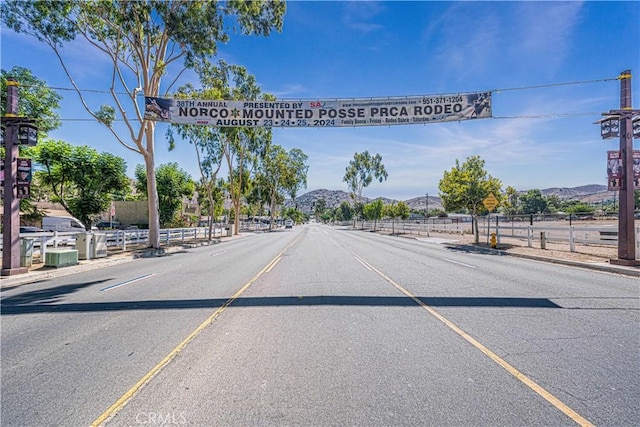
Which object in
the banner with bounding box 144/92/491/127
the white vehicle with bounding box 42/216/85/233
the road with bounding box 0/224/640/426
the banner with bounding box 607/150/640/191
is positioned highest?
the banner with bounding box 144/92/491/127

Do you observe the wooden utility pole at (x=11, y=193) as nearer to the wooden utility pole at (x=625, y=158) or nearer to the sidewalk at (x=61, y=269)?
the sidewalk at (x=61, y=269)

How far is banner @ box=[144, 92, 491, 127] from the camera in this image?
41.3 feet

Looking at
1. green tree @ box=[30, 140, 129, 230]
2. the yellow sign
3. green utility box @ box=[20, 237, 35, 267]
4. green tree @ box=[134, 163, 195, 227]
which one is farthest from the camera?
green tree @ box=[134, 163, 195, 227]

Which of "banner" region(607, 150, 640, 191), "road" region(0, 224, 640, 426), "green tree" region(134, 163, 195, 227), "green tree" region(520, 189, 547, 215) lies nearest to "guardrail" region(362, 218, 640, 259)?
"banner" region(607, 150, 640, 191)

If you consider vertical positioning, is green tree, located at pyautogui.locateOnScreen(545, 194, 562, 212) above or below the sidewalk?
above

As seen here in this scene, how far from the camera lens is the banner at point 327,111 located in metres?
12.6

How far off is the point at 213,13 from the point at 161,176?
28.4 meters

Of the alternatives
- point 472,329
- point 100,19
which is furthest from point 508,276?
point 100,19

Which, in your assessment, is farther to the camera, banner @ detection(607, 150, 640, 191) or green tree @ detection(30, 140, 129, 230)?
green tree @ detection(30, 140, 129, 230)

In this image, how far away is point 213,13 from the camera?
57.7 feet

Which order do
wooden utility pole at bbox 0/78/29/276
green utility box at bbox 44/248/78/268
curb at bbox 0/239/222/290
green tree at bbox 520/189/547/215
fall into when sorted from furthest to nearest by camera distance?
green tree at bbox 520/189/547/215, green utility box at bbox 44/248/78/268, wooden utility pole at bbox 0/78/29/276, curb at bbox 0/239/222/290

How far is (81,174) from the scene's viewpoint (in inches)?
1313

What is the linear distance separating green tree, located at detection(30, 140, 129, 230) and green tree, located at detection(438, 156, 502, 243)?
30.4 meters

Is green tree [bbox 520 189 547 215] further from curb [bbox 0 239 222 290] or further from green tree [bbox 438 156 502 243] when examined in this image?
curb [bbox 0 239 222 290]
